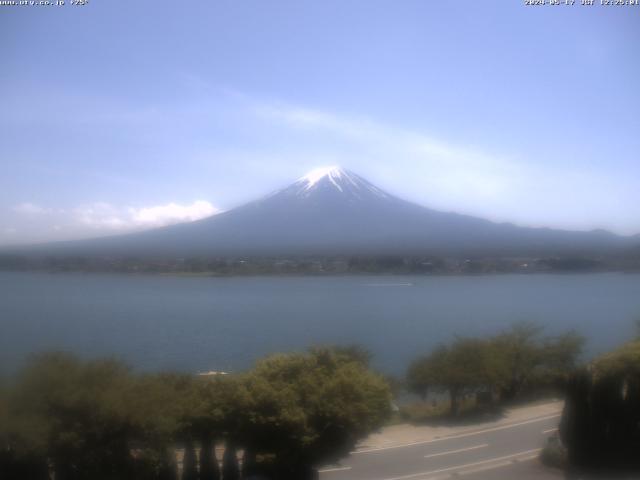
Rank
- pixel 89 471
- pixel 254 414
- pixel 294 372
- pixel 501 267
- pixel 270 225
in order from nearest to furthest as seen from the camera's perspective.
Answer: pixel 89 471
pixel 254 414
pixel 294 372
pixel 501 267
pixel 270 225

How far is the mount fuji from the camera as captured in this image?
24.8 meters

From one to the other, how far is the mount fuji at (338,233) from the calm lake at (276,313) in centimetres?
169

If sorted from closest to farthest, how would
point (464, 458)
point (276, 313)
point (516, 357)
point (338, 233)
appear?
point (464, 458) < point (516, 357) < point (276, 313) < point (338, 233)

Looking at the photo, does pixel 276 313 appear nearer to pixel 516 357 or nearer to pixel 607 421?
pixel 516 357

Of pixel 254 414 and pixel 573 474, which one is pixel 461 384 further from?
pixel 254 414

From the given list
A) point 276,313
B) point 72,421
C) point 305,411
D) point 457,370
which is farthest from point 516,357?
point 276,313

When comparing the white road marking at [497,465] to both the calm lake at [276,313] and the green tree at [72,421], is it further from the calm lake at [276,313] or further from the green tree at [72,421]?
the calm lake at [276,313]

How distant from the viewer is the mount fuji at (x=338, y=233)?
24.8 m

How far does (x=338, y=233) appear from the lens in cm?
3331

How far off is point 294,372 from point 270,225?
2779cm

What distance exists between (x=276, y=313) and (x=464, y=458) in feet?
38.9

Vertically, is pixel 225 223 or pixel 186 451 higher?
pixel 225 223

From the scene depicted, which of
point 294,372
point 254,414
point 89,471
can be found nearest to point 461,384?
point 294,372

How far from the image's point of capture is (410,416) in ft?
29.6
